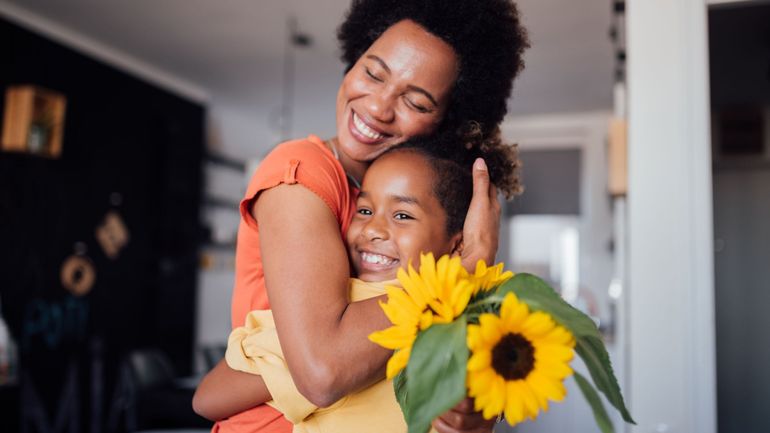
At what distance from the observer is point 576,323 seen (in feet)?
2.15

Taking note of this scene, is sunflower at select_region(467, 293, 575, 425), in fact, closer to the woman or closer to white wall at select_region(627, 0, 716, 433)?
the woman

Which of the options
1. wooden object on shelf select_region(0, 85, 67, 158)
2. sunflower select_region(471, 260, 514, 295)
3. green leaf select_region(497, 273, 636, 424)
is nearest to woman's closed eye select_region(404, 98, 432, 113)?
sunflower select_region(471, 260, 514, 295)

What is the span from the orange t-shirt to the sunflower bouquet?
0.33 meters

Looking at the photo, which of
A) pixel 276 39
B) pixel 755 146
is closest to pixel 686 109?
pixel 755 146

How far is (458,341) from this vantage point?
634 millimetres

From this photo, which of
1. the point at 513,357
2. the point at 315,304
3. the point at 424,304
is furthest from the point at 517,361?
the point at 315,304

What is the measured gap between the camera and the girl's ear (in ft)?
3.53

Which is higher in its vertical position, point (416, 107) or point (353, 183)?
point (416, 107)

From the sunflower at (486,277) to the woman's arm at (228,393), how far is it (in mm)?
408

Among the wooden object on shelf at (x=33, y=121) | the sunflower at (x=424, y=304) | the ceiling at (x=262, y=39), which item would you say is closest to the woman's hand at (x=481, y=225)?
the sunflower at (x=424, y=304)

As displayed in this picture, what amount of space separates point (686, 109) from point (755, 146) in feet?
3.23

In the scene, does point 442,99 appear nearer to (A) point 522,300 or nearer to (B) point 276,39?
(A) point 522,300

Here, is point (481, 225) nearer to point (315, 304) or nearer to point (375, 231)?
point (375, 231)

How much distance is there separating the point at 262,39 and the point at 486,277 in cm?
421
